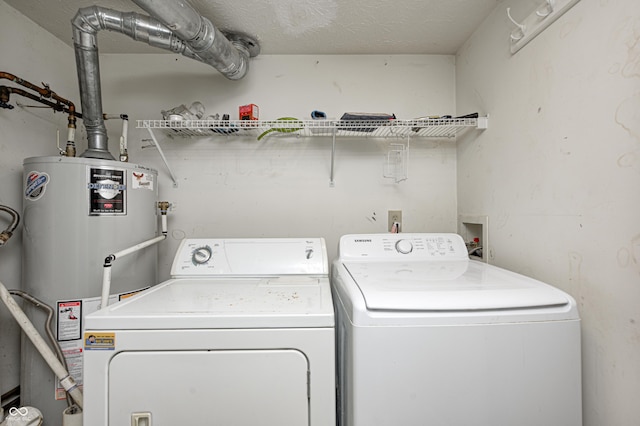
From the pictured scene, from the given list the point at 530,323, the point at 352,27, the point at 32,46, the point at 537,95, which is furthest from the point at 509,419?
the point at 32,46

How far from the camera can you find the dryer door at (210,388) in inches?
29.0

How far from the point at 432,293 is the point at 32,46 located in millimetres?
2276

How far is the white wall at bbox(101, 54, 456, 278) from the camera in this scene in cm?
169

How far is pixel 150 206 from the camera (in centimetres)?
139

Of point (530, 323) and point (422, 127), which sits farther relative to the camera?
point (422, 127)

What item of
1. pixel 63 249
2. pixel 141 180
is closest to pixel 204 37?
pixel 141 180

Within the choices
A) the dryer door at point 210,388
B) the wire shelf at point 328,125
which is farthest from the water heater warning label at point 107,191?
the dryer door at point 210,388

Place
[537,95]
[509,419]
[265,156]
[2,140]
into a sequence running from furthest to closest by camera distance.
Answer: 1. [265,156]
2. [2,140]
3. [537,95]
4. [509,419]

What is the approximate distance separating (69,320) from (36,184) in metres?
0.62

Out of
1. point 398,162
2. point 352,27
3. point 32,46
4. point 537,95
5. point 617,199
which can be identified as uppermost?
point 352,27

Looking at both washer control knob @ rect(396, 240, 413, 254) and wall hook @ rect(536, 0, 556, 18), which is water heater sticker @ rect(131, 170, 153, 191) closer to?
washer control knob @ rect(396, 240, 413, 254)

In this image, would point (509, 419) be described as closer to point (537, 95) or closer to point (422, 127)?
point (537, 95)

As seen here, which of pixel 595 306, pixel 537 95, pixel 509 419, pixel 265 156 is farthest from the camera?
pixel 265 156

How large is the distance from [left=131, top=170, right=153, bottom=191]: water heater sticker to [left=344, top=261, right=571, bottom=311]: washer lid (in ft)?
3.79
